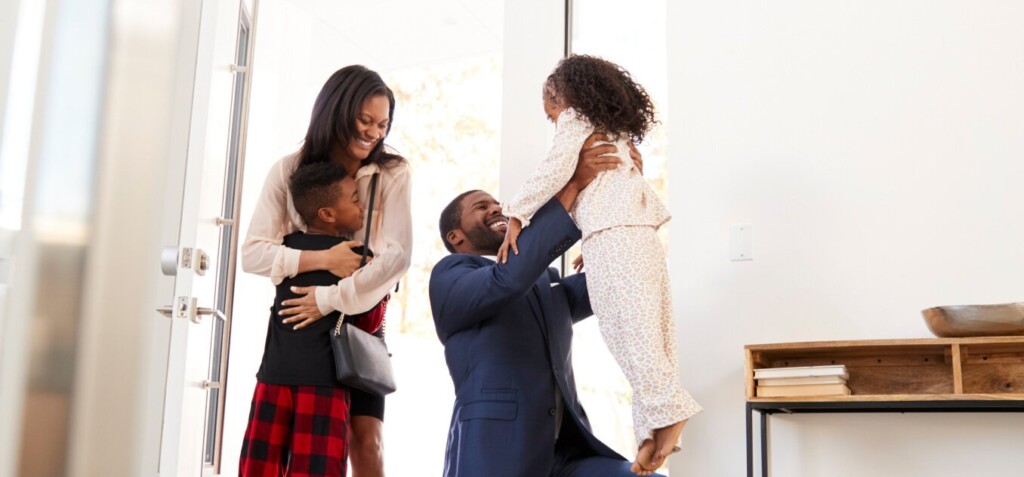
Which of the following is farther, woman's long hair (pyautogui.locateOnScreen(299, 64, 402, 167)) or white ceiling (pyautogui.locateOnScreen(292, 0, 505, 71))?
white ceiling (pyautogui.locateOnScreen(292, 0, 505, 71))

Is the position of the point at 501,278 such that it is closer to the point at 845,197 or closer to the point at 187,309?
the point at 187,309

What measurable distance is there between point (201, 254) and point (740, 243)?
1398mm

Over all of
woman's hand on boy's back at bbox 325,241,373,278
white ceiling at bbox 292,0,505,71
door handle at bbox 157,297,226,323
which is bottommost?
door handle at bbox 157,297,226,323

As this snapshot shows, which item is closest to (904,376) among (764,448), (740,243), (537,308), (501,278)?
(764,448)

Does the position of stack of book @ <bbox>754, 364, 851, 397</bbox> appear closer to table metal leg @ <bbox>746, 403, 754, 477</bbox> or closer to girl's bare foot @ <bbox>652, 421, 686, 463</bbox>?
table metal leg @ <bbox>746, 403, 754, 477</bbox>

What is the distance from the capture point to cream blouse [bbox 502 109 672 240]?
6.73 feet

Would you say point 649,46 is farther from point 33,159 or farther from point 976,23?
point 33,159

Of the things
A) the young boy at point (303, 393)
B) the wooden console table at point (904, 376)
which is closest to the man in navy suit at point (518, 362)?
the young boy at point (303, 393)

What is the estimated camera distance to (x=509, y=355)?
2.09 m

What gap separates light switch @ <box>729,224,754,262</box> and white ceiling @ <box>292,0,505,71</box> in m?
2.36

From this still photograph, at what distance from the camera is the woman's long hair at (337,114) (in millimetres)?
2227

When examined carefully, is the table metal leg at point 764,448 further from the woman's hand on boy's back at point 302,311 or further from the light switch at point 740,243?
the woman's hand on boy's back at point 302,311

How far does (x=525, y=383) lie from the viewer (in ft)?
6.73

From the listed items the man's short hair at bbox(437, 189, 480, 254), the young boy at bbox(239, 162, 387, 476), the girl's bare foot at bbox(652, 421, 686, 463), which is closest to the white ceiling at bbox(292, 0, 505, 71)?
the man's short hair at bbox(437, 189, 480, 254)
